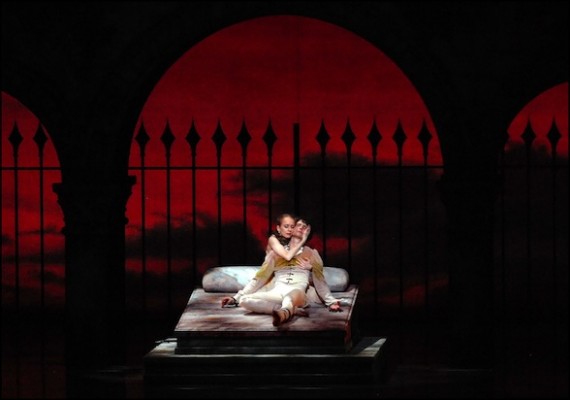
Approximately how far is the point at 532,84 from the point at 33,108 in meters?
4.66

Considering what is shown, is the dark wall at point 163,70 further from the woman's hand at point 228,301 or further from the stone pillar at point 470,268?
the woman's hand at point 228,301

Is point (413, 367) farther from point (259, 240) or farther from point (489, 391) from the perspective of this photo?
point (259, 240)

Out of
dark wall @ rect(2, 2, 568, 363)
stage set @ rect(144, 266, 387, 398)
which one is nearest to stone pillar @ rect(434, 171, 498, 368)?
dark wall @ rect(2, 2, 568, 363)

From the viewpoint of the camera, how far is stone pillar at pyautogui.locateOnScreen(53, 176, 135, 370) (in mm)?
13211

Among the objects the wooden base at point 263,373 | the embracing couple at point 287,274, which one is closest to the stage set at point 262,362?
the wooden base at point 263,373

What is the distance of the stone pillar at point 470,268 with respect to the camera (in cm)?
1298

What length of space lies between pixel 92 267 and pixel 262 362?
2.07m

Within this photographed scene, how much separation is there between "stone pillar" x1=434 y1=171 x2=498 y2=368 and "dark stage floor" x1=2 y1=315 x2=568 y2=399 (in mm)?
170

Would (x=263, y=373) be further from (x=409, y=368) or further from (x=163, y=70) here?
(x=163, y=70)

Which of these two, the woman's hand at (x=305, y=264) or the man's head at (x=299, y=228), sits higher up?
the man's head at (x=299, y=228)

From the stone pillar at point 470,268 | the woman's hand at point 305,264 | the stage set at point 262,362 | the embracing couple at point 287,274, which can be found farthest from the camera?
the woman's hand at point 305,264

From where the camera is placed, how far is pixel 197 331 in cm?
1241

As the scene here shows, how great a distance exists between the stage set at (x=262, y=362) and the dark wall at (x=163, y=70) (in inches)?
48.2

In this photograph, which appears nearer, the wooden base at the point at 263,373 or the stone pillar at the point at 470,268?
the wooden base at the point at 263,373
